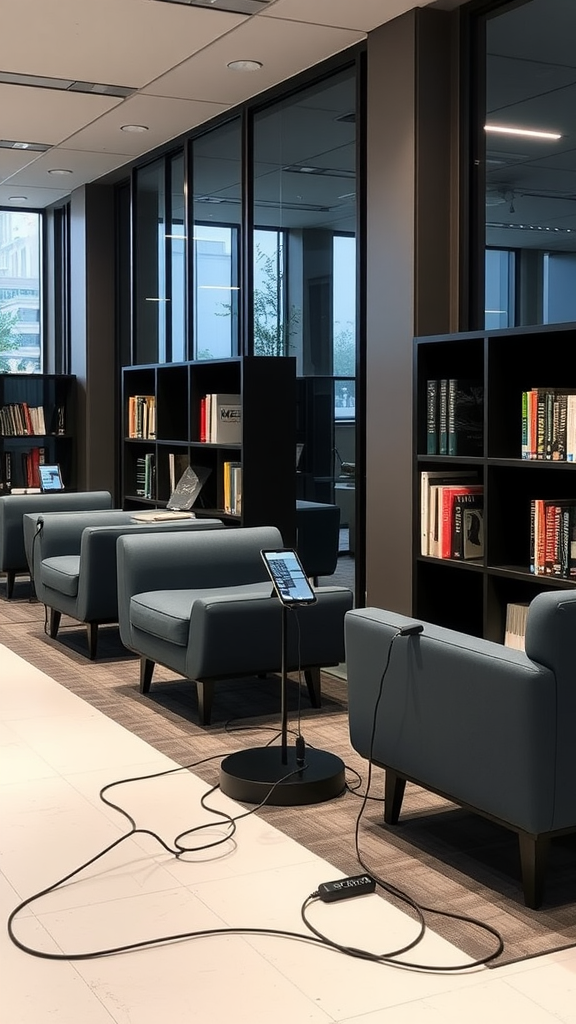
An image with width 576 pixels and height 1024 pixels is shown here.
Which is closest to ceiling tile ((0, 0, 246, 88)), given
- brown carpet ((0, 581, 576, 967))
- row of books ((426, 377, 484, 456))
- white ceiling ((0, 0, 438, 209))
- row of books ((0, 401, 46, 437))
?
white ceiling ((0, 0, 438, 209))

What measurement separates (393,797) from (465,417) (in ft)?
5.71

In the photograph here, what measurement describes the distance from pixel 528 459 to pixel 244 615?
4.36ft

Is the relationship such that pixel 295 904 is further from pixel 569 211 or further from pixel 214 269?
pixel 214 269

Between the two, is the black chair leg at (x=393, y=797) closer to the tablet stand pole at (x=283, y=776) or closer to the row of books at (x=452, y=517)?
the tablet stand pole at (x=283, y=776)

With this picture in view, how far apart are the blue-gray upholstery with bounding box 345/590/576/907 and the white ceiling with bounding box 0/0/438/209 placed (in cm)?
339

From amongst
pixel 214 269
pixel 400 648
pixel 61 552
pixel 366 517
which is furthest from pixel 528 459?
pixel 214 269

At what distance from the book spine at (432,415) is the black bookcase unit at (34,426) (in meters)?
5.63

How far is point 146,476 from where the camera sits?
798 cm

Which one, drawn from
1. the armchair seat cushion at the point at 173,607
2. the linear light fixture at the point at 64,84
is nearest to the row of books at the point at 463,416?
the armchair seat cushion at the point at 173,607

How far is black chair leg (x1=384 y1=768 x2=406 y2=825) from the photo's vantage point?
3.52m

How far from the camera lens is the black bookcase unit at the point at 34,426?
31.9 ft

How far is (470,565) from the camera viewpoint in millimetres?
4539

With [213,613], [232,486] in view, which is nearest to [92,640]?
[232,486]

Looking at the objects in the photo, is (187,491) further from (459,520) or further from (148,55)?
(459,520)
